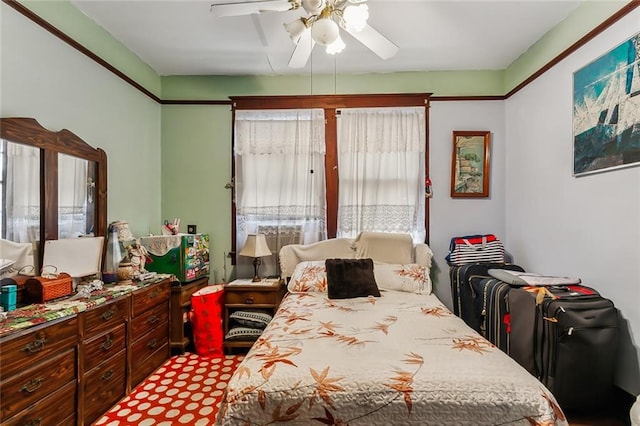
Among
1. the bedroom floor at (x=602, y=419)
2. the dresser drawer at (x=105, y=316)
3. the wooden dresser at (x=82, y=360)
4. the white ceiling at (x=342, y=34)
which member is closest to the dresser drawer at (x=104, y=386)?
the wooden dresser at (x=82, y=360)

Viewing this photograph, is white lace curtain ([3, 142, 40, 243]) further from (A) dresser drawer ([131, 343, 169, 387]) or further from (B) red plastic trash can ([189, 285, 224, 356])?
(B) red plastic trash can ([189, 285, 224, 356])

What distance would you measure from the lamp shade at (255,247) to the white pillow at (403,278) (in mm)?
1032

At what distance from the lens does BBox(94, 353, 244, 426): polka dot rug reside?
2.04 m

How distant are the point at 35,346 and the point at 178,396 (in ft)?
3.43

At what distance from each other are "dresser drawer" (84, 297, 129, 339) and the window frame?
1.87m

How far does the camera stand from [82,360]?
6.11ft

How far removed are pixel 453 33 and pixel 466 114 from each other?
0.93m

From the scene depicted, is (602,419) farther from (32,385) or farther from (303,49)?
(32,385)

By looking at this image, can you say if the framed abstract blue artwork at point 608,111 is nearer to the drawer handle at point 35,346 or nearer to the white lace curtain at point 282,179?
the white lace curtain at point 282,179

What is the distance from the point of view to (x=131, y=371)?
7.68 ft

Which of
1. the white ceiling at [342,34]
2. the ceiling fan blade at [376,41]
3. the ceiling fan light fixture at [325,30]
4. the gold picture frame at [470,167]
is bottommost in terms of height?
the gold picture frame at [470,167]

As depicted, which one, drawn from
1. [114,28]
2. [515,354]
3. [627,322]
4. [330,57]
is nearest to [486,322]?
[515,354]

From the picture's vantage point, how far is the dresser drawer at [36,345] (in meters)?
1.42

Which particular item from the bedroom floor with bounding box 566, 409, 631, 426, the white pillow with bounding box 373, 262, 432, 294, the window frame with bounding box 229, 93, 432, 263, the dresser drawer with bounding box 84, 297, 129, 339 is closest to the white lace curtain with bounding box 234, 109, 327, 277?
the window frame with bounding box 229, 93, 432, 263
